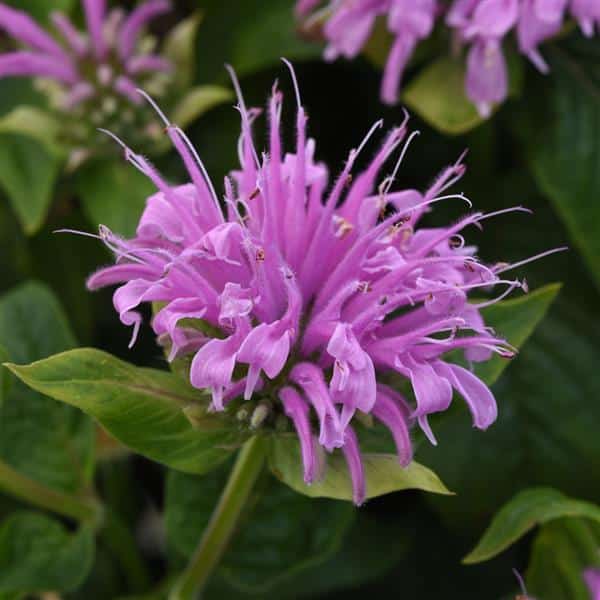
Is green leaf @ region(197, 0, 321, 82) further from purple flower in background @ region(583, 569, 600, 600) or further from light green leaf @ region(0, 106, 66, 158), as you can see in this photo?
purple flower in background @ region(583, 569, 600, 600)

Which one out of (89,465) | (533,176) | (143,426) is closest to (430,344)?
(143,426)

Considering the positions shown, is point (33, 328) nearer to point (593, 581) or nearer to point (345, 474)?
point (345, 474)

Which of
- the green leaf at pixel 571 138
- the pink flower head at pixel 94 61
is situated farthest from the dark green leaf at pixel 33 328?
the green leaf at pixel 571 138

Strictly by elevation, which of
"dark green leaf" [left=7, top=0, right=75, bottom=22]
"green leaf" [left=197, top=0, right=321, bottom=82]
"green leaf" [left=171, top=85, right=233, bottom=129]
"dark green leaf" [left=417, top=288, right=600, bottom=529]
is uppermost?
"dark green leaf" [left=7, top=0, right=75, bottom=22]

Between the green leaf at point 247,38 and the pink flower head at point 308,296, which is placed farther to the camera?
the green leaf at point 247,38

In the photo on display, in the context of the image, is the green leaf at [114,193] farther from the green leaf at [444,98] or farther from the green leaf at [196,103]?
the green leaf at [444,98]

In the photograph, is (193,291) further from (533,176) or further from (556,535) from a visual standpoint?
(533,176)

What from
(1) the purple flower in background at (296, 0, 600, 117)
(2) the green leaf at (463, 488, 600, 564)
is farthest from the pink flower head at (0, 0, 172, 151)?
(2) the green leaf at (463, 488, 600, 564)
